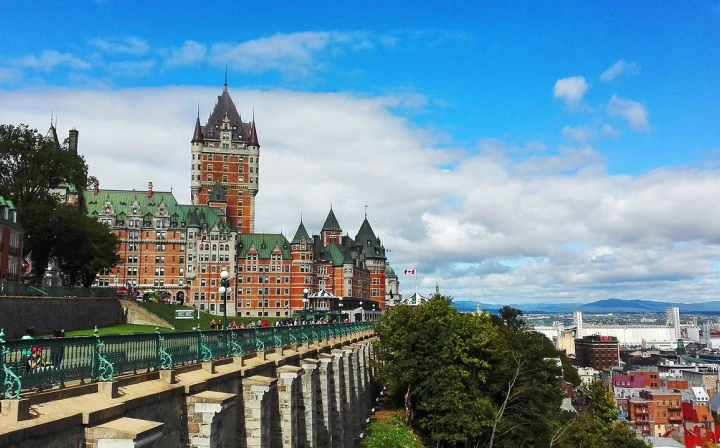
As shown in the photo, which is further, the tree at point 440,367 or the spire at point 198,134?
the spire at point 198,134

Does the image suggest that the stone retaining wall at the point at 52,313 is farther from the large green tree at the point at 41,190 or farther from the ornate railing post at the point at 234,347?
the ornate railing post at the point at 234,347

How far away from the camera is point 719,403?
166500 mm

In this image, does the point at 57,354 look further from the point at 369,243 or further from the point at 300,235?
the point at 369,243

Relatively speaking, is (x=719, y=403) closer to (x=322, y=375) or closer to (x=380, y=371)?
(x=380, y=371)

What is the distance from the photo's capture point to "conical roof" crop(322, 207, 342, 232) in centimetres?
15450

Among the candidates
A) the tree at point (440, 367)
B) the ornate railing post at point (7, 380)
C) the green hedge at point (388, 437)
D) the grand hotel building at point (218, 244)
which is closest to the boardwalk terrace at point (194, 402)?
the ornate railing post at point (7, 380)

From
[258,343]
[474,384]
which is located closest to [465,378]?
[474,384]

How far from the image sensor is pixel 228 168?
142m

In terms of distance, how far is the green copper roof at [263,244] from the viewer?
432 ft

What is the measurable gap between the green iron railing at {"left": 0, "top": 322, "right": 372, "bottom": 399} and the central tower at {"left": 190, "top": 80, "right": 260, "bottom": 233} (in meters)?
120

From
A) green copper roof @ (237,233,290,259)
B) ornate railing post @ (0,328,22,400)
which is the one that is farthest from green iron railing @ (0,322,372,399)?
green copper roof @ (237,233,290,259)

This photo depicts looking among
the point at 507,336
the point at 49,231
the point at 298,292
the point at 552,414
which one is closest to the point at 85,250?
the point at 49,231

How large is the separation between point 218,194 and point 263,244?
48.2ft

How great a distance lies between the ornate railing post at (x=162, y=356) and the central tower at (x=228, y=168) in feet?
407
